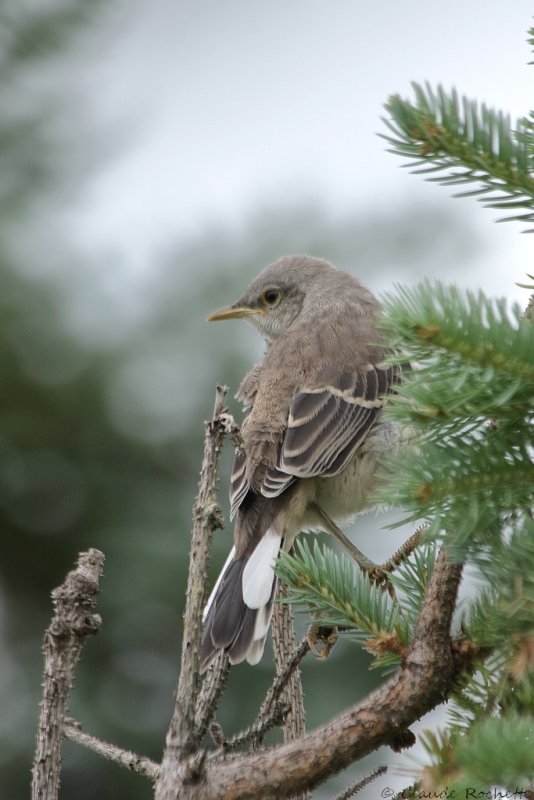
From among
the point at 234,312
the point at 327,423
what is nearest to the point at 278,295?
the point at 234,312

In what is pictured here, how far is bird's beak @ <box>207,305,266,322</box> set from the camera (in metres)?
5.52

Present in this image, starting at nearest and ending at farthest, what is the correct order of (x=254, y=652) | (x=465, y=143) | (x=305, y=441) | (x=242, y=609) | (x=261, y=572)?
(x=465, y=143) → (x=254, y=652) → (x=242, y=609) → (x=261, y=572) → (x=305, y=441)

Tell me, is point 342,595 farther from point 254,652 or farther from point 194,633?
point 254,652

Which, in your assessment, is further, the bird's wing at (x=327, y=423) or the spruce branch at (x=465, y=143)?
the bird's wing at (x=327, y=423)

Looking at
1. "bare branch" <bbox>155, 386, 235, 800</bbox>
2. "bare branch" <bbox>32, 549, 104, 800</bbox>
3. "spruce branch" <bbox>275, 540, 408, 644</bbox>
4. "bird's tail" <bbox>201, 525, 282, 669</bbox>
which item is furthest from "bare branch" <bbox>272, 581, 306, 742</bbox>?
"bare branch" <bbox>32, 549, 104, 800</bbox>

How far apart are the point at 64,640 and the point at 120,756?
29 centimetres

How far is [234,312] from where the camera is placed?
18.2 ft

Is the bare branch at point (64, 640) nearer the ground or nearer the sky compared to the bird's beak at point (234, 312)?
nearer the ground

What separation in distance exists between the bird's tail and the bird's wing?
36 cm

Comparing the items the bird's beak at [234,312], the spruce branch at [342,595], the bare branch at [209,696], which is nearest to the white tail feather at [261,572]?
the bare branch at [209,696]

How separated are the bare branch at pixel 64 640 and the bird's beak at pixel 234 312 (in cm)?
333

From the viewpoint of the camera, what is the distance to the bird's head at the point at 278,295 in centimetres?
557

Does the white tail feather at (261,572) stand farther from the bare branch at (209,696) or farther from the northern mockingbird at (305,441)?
the bare branch at (209,696)

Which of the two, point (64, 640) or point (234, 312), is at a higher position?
point (234, 312)
